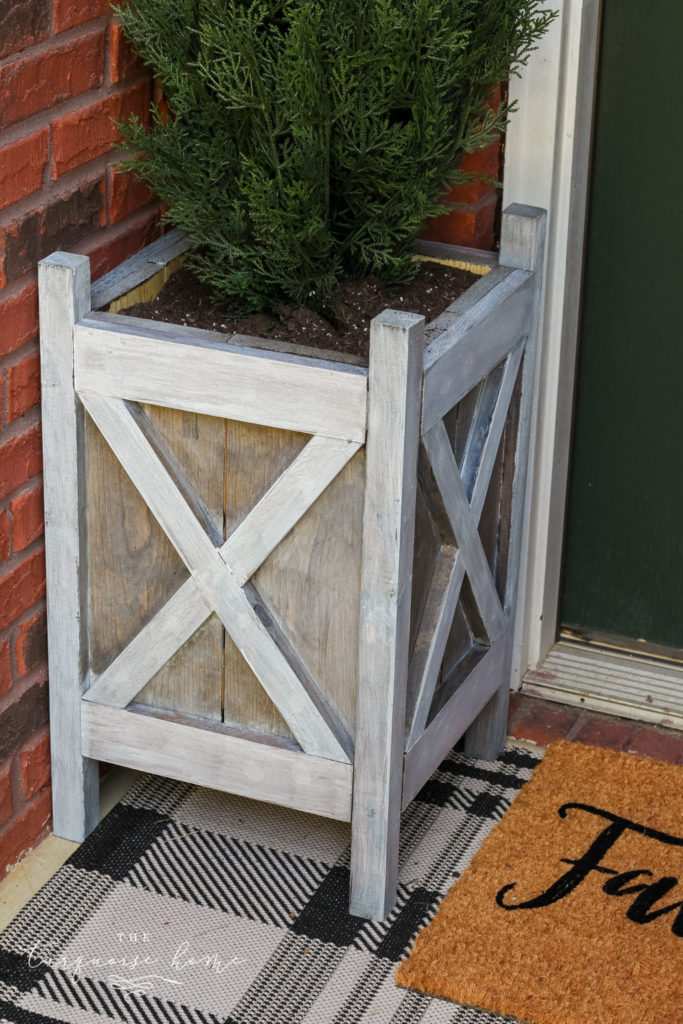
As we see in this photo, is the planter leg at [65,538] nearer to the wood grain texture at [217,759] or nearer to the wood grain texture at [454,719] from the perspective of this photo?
the wood grain texture at [217,759]

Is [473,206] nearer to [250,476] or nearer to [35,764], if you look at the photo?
[250,476]

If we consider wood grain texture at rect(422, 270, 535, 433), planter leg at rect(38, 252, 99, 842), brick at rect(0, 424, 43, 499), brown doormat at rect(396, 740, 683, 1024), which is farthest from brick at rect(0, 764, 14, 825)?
wood grain texture at rect(422, 270, 535, 433)

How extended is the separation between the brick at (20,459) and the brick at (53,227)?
0.27 metres

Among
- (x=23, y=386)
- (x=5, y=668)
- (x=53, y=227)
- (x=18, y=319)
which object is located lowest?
(x=5, y=668)

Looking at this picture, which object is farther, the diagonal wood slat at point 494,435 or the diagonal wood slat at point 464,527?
the diagonal wood slat at point 494,435

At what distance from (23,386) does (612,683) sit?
1467 mm

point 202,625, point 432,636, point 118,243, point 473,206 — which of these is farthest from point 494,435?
point 118,243

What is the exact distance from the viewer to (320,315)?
8.18 ft

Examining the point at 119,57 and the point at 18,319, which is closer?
the point at 18,319

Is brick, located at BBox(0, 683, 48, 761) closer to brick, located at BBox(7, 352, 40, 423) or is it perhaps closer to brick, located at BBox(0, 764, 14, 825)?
brick, located at BBox(0, 764, 14, 825)

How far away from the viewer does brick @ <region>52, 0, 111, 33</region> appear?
2307mm

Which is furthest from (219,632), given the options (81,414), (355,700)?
(81,414)

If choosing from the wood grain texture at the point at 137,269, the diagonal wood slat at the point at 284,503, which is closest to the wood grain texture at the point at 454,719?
the diagonal wood slat at the point at 284,503

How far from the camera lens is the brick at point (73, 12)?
231 cm
